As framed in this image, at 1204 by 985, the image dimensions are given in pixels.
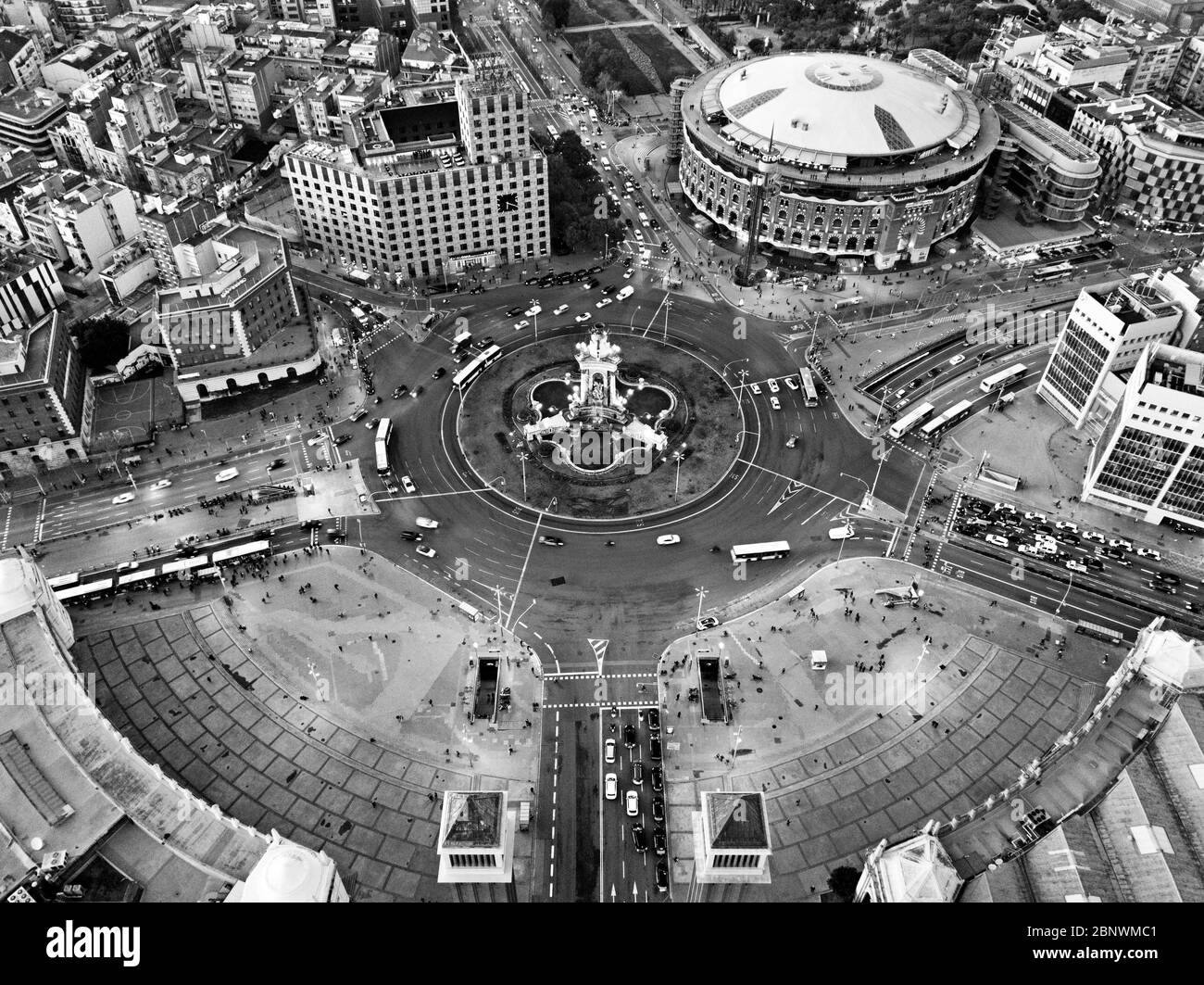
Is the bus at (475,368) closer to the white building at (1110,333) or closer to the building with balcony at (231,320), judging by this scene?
the building with balcony at (231,320)

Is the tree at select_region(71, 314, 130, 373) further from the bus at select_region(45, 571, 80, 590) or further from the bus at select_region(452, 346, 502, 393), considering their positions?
the bus at select_region(452, 346, 502, 393)

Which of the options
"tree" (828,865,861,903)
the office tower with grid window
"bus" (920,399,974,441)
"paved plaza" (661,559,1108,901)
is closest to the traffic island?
"paved plaza" (661,559,1108,901)

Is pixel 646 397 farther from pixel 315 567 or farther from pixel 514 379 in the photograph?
pixel 315 567

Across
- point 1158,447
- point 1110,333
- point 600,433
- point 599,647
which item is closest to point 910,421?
point 1110,333

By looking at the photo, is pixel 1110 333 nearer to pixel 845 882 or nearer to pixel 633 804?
pixel 845 882
